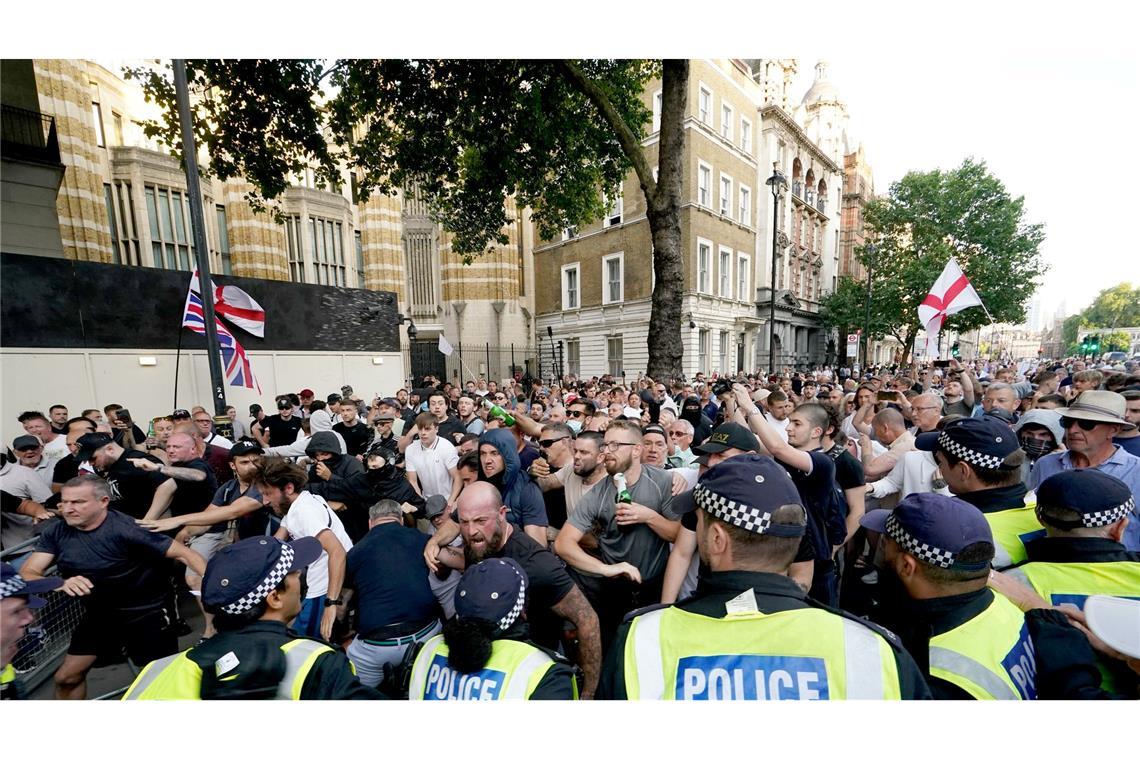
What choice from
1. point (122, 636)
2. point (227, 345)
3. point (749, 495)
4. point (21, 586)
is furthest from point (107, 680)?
point (227, 345)

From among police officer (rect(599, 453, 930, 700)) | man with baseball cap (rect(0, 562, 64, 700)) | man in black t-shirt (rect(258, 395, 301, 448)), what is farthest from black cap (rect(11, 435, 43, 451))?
police officer (rect(599, 453, 930, 700))

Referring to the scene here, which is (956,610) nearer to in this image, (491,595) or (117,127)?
(491,595)

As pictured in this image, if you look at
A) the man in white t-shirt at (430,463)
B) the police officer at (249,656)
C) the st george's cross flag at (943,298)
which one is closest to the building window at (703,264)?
the st george's cross flag at (943,298)

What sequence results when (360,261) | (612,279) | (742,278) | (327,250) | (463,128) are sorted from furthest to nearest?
(742,278) → (612,279) → (360,261) → (327,250) → (463,128)

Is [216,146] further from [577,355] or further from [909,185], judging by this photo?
[909,185]

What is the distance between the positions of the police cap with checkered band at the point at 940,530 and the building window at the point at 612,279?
23.9 metres

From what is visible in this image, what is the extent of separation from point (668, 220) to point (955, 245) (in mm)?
29882

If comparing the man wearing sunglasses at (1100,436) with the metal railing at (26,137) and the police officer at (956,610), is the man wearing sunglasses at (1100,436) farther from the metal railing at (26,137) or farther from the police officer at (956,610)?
the metal railing at (26,137)

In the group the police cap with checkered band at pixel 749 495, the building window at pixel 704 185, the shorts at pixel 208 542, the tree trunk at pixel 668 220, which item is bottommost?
the shorts at pixel 208 542

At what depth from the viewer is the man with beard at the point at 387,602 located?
272cm

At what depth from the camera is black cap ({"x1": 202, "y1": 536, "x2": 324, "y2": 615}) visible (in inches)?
68.1

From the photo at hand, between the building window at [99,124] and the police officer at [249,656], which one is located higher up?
the building window at [99,124]

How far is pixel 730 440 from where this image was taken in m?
2.99

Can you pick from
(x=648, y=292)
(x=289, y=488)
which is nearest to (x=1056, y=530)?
(x=289, y=488)
